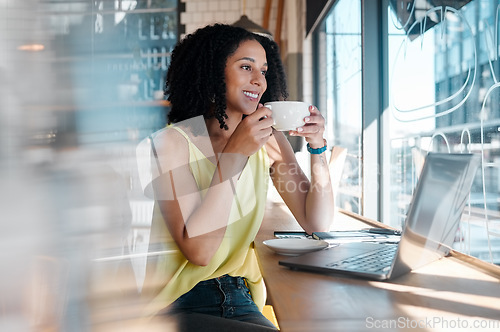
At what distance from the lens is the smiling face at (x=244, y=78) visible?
5.23 ft

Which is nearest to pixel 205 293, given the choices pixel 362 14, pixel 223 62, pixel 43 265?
pixel 223 62

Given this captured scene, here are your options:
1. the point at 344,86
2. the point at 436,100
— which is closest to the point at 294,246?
the point at 436,100

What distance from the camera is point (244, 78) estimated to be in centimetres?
160

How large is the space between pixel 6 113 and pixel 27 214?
1.3 inches

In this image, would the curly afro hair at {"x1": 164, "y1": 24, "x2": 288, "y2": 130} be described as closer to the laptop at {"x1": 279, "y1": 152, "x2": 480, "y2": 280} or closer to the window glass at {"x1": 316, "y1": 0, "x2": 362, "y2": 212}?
the laptop at {"x1": 279, "y1": 152, "x2": 480, "y2": 280}

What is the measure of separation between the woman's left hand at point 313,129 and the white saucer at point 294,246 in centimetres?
37

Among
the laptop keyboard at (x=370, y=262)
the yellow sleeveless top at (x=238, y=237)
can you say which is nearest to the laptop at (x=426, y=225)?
the laptop keyboard at (x=370, y=262)

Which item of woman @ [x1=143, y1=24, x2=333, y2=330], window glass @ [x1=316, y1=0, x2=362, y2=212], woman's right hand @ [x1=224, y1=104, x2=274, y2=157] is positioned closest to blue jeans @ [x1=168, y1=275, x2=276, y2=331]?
woman @ [x1=143, y1=24, x2=333, y2=330]

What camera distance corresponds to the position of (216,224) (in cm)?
119

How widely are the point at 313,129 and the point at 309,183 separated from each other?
0.30 m

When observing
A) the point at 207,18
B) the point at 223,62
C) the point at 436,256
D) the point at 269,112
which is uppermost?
the point at 207,18

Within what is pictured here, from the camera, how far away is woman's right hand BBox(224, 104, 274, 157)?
1.24m

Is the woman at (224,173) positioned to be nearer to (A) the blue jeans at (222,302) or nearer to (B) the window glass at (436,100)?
(A) the blue jeans at (222,302)

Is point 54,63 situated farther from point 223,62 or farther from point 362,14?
point 362,14
